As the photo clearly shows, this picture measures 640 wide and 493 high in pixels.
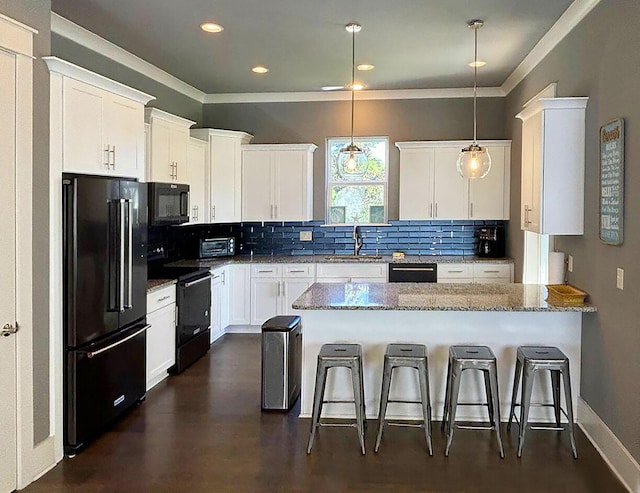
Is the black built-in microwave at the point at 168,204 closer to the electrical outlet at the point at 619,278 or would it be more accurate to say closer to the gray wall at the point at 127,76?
the gray wall at the point at 127,76

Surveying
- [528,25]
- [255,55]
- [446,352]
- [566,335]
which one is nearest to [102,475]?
[446,352]

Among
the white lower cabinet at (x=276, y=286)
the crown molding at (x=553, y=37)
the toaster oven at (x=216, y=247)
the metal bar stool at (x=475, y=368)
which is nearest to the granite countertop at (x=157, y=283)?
the toaster oven at (x=216, y=247)

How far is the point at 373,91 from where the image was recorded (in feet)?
24.2

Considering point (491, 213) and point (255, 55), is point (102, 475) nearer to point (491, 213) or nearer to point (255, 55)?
point (255, 55)

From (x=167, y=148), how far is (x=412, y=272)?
115 inches

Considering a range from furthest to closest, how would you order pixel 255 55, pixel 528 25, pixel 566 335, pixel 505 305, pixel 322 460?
pixel 255 55, pixel 528 25, pixel 566 335, pixel 505 305, pixel 322 460

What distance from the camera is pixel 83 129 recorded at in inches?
149

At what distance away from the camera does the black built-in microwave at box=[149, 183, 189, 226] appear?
534cm

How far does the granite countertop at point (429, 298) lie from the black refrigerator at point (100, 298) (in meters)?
1.19

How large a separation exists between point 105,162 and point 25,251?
0.97 meters

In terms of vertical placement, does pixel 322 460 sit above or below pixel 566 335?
below

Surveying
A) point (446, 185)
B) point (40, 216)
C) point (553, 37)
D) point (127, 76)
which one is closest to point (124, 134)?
point (40, 216)

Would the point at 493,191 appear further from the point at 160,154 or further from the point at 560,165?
the point at 160,154

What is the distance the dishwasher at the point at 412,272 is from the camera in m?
6.71
